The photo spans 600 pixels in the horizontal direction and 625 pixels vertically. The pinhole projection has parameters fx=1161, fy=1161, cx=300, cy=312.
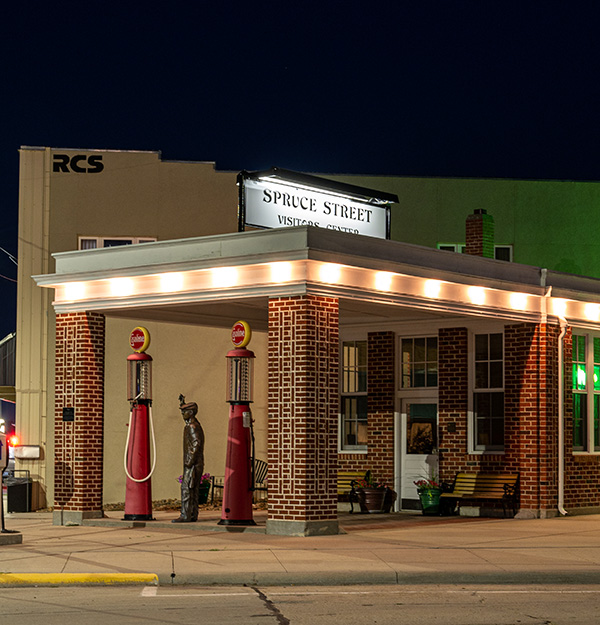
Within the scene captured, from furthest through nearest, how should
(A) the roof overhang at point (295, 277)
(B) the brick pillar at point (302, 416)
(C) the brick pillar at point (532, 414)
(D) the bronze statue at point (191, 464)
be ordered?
(C) the brick pillar at point (532, 414), (D) the bronze statue at point (191, 464), (A) the roof overhang at point (295, 277), (B) the brick pillar at point (302, 416)

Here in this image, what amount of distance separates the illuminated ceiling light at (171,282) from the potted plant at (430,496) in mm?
6823

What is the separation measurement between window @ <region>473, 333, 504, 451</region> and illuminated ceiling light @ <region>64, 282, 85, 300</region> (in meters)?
7.81

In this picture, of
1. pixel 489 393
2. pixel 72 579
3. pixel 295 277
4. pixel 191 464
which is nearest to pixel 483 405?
pixel 489 393

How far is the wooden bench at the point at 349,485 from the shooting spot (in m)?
23.2

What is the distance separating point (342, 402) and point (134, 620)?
46.2 feet

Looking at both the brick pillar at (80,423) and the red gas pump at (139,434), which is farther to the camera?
the brick pillar at (80,423)

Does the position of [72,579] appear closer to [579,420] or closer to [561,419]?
[561,419]

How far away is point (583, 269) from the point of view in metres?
30.7

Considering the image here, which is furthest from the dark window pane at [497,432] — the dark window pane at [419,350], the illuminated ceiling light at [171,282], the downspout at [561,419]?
the illuminated ceiling light at [171,282]

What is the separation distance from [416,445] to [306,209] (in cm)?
560

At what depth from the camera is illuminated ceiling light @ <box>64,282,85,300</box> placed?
66.8ft

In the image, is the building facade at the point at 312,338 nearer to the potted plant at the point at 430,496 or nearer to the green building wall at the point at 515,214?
the green building wall at the point at 515,214

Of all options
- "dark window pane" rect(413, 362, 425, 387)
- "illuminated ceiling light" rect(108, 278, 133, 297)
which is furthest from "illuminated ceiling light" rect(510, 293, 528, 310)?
"illuminated ceiling light" rect(108, 278, 133, 297)

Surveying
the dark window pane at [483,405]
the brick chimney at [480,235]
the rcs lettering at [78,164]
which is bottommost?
the dark window pane at [483,405]
